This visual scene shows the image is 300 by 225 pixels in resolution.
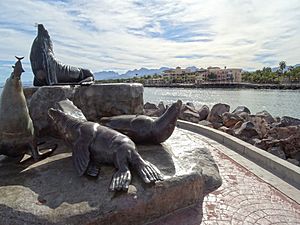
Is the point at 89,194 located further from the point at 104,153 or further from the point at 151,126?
the point at 151,126

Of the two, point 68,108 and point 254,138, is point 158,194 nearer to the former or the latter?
point 68,108

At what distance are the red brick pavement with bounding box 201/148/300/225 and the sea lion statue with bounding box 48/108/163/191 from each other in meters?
0.84

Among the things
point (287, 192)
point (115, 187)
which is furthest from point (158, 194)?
point (287, 192)

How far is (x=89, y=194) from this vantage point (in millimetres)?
2830

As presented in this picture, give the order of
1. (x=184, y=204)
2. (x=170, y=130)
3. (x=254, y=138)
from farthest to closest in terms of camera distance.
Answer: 1. (x=254, y=138)
2. (x=170, y=130)
3. (x=184, y=204)

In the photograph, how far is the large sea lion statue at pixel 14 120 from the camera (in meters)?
3.48

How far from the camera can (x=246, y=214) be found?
10.3 ft

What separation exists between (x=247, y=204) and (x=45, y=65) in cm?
442

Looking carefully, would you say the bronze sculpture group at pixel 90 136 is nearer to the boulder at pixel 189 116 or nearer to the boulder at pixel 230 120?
the boulder at pixel 189 116

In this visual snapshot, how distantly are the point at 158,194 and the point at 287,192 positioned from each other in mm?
2009

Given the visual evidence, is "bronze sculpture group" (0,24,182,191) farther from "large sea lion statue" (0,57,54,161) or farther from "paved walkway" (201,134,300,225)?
"paved walkway" (201,134,300,225)

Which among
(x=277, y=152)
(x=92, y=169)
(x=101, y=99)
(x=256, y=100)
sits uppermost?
(x=101, y=99)

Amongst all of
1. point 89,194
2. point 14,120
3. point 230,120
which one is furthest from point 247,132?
point 14,120

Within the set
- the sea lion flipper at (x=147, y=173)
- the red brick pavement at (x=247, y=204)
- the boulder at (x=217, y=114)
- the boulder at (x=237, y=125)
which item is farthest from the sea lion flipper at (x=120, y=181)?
the boulder at (x=217, y=114)
